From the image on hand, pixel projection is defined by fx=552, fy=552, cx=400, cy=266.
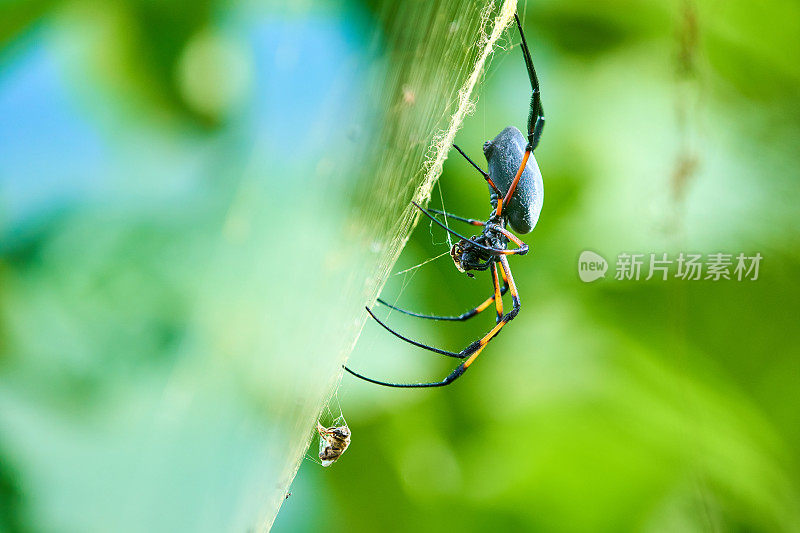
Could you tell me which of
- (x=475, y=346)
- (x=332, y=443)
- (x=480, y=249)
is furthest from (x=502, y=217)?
(x=332, y=443)

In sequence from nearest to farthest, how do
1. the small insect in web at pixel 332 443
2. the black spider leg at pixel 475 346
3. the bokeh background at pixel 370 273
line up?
the bokeh background at pixel 370 273 → the small insect in web at pixel 332 443 → the black spider leg at pixel 475 346

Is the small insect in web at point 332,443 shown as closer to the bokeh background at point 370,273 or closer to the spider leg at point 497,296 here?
the bokeh background at point 370,273

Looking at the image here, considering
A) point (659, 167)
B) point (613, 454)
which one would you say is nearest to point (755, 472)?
point (613, 454)

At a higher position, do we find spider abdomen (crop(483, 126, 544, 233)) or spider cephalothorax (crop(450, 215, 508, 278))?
spider abdomen (crop(483, 126, 544, 233))

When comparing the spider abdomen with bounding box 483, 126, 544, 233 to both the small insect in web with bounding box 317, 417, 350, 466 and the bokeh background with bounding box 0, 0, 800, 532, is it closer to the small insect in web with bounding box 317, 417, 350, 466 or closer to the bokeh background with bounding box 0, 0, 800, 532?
the bokeh background with bounding box 0, 0, 800, 532

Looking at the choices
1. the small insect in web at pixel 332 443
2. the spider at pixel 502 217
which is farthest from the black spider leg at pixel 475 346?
the small insect in web at pixel 332 443

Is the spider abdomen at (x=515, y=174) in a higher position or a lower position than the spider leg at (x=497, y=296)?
higher

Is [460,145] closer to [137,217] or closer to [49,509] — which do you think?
[137,217]

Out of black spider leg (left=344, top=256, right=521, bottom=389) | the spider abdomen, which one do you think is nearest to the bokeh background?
black spider leg (left=344, top=256, right=521, bottom=389)
